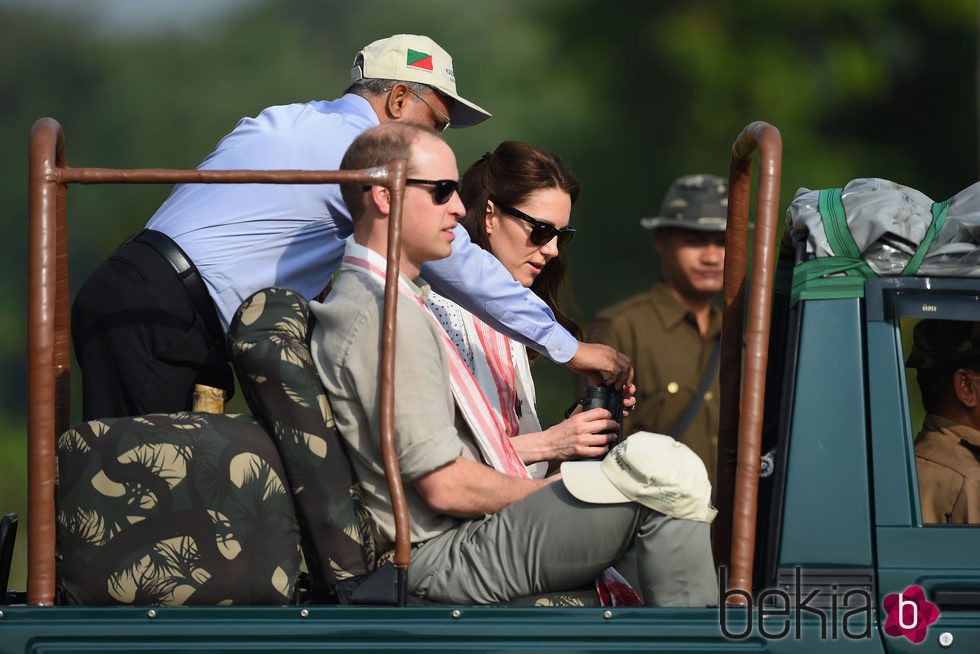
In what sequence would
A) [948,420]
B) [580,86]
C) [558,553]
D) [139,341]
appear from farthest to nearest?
[580,86]
[139,341]
[948,420]
[558,553]

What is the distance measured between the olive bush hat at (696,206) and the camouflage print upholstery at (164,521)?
3502mm

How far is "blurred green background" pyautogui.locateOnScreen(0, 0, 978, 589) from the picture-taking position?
Answer: 23.7 ft

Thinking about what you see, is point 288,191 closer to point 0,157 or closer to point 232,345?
point 232,345

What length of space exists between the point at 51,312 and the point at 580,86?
518 cm

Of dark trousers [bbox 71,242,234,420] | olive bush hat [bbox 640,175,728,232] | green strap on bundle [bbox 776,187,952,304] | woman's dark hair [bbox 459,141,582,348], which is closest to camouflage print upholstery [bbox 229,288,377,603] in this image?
dark trousers [bbox 71,242,234,420]

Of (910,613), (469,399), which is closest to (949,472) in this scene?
(910,613)

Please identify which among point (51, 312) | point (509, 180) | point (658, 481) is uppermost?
point (509, 180)

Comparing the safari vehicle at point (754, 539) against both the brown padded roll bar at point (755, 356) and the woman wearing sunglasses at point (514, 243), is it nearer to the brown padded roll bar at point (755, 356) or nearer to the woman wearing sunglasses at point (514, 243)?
the brown padded roll bar at point (755, 356)

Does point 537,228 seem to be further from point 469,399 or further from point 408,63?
point 469,399

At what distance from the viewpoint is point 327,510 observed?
2605 millimetres

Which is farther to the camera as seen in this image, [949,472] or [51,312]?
[949,472]

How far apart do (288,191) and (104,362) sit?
0.60 m

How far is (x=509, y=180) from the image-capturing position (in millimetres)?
3906

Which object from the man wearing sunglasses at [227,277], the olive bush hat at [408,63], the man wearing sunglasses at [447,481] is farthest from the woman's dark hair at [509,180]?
the man wearing sunglasses at [447,481]
